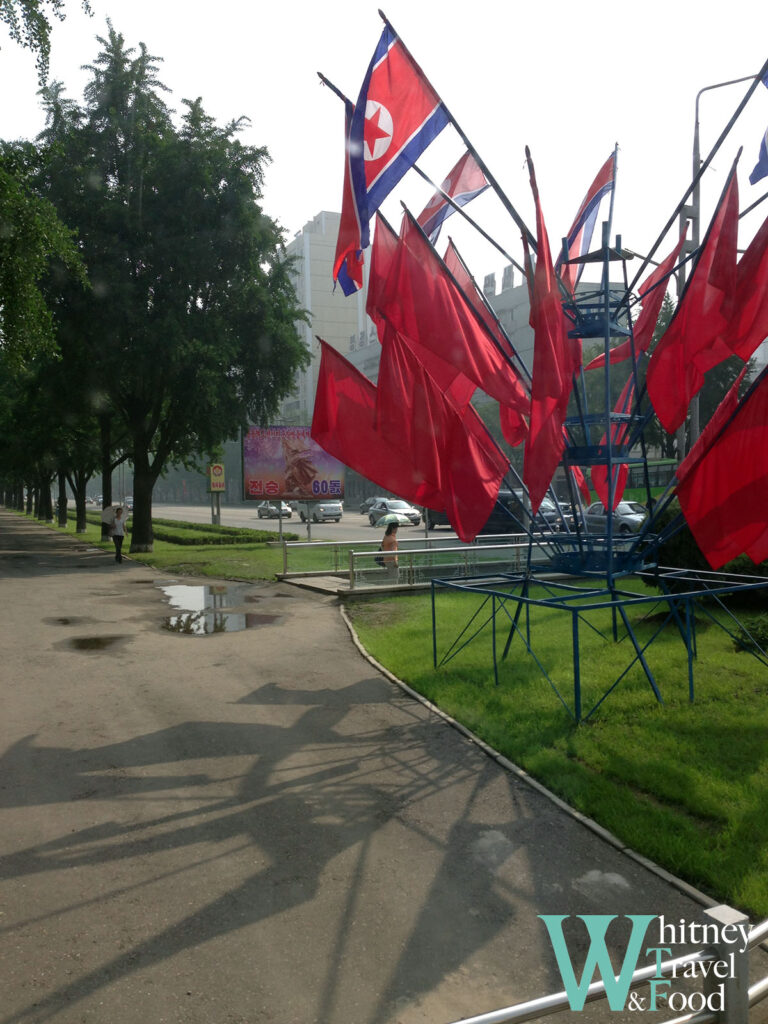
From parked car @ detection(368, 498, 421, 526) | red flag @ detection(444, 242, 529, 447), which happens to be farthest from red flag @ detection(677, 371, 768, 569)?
parked car @ detection(368, 498, 421, 526)

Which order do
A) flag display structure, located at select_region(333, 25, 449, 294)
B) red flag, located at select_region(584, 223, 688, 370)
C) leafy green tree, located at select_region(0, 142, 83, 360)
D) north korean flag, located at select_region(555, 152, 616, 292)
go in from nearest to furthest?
flag display structure, located at select_region(333, 25, 449, 294) < red flag, located at select_region(584, 223, 688, 370) < north korean flag, located at select_region(555, 152, 616, 292) < leafy green tree, located at select_region(0, 142, 83, 360)

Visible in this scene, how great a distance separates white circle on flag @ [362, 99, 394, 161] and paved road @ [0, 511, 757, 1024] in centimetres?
572

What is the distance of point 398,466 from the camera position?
883 centimetres

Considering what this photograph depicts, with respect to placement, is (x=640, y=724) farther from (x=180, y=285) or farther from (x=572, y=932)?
(x=180, y=285)

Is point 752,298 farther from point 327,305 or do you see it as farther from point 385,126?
point 327,305

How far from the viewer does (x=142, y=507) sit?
90.7 ft

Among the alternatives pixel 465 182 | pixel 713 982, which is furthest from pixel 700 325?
pixel 713 982

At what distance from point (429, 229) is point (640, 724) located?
22.4 ft

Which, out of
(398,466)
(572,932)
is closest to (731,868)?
(572,932)

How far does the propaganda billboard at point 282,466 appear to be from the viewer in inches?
1008

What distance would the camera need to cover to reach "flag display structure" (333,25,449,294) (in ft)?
27.0

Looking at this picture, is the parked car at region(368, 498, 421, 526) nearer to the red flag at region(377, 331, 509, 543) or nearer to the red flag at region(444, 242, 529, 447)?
the red flag at region(444, 242, 529, 447)

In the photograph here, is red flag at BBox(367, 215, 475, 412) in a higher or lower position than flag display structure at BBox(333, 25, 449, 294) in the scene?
lower

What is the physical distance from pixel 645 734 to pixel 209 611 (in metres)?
9.61
